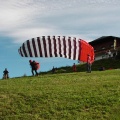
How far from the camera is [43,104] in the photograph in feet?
69.7

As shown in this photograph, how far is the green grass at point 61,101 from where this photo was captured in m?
19.8

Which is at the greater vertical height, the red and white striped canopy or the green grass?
the red and white striped canopy

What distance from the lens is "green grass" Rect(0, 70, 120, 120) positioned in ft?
65.0

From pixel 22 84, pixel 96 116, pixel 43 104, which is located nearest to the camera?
pixel 96 116

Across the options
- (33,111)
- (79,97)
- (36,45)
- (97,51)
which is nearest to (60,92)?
(79,97)

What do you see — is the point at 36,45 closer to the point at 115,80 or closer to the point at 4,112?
the point at 115,80

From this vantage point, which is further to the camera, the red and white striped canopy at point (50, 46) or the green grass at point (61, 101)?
the red and white striped canopy at point (50, 46)

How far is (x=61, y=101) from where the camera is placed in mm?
21672

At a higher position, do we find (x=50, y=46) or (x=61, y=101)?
(x=50, y=46)

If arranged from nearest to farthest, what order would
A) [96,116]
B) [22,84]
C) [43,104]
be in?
[96,116]
[43,104]
[22,84]

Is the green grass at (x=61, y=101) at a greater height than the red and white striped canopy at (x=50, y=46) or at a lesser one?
lesser

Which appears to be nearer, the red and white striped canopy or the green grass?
the green grass

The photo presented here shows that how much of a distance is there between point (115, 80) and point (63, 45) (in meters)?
4.13

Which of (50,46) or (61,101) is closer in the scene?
(61,101)
